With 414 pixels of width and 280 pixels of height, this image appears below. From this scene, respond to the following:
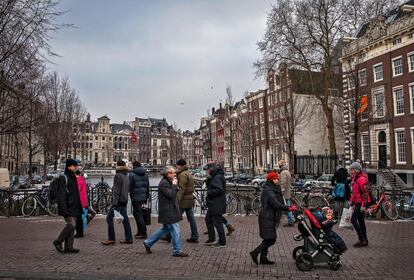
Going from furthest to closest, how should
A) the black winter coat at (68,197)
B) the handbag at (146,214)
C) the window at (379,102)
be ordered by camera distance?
the window at (379,102) < the handbag at (146,214) < the black winter coat at (68,197)

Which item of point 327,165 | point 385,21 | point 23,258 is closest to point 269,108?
point 327,165

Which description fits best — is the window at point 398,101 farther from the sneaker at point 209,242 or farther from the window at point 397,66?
the sneaker at point 209,242

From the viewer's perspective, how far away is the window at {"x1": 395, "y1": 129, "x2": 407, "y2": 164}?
34062mm

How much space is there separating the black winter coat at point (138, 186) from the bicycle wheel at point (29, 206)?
24.5ft

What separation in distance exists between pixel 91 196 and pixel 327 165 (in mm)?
37923

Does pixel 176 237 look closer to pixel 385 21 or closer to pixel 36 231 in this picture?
pixel 36 231

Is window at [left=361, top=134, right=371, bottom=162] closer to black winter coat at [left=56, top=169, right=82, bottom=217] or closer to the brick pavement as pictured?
the brick pavement

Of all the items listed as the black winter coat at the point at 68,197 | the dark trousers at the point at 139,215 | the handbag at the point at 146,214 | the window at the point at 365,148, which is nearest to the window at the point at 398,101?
the window at the point at 365,148

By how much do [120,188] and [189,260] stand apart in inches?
101

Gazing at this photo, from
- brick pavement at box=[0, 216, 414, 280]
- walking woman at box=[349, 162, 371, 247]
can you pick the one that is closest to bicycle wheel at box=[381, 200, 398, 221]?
brick pavement at box=[0, 216, 414, 280]

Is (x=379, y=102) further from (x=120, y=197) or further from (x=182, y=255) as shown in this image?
(x=182, y=255)

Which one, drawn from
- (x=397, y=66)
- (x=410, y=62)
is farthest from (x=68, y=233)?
(x=397, y=66)

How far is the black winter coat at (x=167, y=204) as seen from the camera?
8289mm

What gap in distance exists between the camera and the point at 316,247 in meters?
7.47
